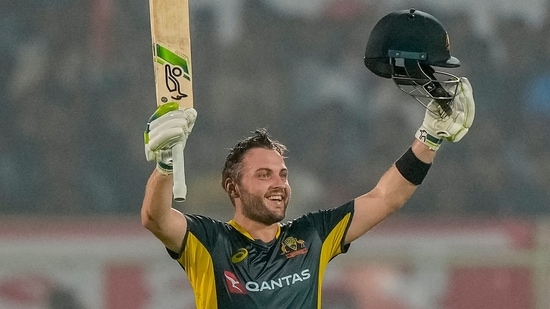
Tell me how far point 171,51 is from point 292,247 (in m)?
0.81

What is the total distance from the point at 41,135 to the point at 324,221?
265cm

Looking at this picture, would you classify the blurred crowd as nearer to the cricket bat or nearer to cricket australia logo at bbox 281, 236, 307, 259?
cricket australia logo at bbox 281, 236, 307, 259

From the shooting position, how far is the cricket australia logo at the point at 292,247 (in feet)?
10.5

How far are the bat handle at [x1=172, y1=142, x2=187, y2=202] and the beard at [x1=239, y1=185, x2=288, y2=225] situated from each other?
22.3 inches

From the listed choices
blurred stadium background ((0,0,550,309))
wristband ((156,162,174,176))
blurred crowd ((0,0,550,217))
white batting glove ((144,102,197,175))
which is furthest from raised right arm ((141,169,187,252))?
blurred crowd ((0,0,550,217))

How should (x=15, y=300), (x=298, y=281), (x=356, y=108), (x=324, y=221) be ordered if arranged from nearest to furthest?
(x=298, y=281), (x=324, y=221), (x=15, y=300), (x=356, y=108)

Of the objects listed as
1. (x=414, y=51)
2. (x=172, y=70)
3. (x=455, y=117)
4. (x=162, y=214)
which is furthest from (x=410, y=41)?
(x=162, y=214)

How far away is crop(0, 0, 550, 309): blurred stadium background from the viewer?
5.34 metres

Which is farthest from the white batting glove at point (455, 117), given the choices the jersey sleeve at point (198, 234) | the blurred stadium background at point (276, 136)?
the blurred stadium background at point (276, 136)

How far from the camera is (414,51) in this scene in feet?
10.5

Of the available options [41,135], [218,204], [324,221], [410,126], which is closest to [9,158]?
[41,135]

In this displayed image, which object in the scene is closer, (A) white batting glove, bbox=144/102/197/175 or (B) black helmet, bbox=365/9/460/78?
(A) white batting glove, bbox=144/102/197/175

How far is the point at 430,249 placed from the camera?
550 cm

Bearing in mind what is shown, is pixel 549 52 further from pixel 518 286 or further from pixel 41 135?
pixel 41 135
